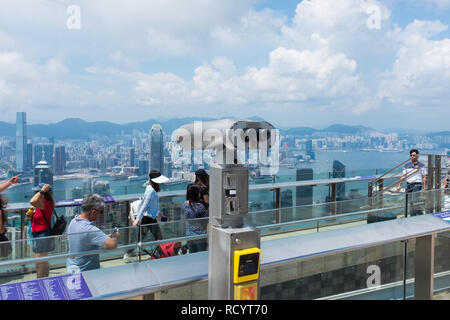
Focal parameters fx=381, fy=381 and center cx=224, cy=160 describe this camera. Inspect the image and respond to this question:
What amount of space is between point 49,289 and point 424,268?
2.27 m

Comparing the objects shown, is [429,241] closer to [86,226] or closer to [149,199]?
[86,226]

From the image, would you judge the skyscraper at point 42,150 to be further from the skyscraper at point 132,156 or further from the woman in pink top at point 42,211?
the woman in pink top at point 42,211

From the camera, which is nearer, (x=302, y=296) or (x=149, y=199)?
(x=302, y=296)

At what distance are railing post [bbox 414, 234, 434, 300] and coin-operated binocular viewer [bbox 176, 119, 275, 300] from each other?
1.39m

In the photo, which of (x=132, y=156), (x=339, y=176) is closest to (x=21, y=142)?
(x=132, y=156)

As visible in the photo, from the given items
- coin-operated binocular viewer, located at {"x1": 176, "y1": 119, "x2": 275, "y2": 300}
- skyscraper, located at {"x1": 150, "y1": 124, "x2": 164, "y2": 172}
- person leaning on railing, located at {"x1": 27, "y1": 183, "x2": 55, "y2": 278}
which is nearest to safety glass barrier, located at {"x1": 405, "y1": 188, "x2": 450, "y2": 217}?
coin-operated binocular viewer, located at {"x1": 176, "y1": 119, "x2": 275, "y2": 300}

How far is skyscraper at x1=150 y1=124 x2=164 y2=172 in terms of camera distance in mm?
12505

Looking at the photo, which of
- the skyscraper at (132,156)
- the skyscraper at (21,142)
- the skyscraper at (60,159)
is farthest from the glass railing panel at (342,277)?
the skyscraper at (21,142)

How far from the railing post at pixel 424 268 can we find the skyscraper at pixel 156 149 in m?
8.49

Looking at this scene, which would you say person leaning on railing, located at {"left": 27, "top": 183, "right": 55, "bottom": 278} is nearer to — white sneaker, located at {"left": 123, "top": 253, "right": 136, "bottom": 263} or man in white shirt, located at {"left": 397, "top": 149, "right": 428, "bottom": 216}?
white sneaker, located at {"left": 123, "top": 253, "right": 136, "bottom": 263}
